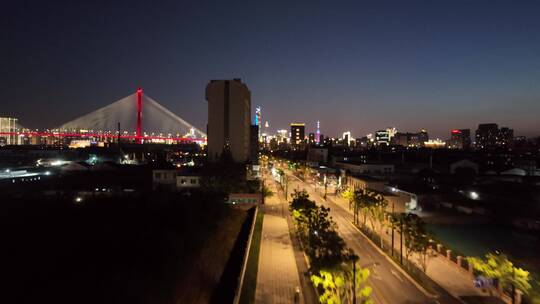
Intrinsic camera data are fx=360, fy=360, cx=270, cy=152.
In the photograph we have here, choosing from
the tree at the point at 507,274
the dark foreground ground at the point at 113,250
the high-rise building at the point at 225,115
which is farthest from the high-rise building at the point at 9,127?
the tree at the point at 507,274

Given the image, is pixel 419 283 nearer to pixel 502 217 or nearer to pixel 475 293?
pixel 475 293

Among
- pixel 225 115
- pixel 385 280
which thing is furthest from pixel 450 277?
pixel 225 115

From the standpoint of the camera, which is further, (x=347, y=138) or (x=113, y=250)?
(x=347, y=138)

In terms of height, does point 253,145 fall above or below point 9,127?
below

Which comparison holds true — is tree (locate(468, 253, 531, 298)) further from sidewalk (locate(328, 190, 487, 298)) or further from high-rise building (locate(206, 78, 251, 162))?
high-rise building (locate(206, 78, 251, 162))

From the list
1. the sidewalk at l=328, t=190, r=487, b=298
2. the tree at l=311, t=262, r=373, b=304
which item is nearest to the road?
the sidewalk at l=328, t=190, r=487, b=298

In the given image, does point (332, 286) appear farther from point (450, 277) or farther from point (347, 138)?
point (347, 138)
